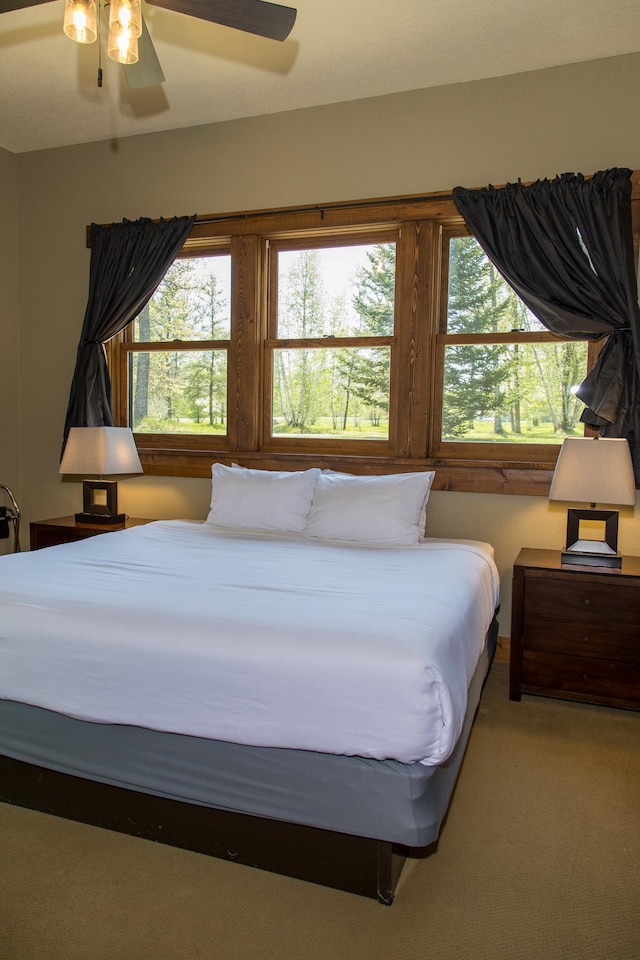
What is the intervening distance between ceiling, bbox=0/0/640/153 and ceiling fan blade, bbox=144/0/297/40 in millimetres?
936

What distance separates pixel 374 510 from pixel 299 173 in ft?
6.90

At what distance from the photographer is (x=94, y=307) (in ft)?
14.4

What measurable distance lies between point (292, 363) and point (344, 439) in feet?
1.93

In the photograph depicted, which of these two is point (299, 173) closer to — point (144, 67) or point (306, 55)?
point (306, 55)

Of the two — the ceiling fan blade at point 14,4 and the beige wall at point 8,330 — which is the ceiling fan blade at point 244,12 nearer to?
the ceiling fan blade at point 14,4

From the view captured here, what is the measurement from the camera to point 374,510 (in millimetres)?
3326

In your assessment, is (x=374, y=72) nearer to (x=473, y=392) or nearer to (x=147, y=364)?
(x=473, y=392)

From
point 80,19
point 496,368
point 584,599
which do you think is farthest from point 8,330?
point 584,599

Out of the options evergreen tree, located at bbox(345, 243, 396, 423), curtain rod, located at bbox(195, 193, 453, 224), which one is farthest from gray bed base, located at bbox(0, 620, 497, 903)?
curtain rod, located at bbox(195, 193, 453, 224)

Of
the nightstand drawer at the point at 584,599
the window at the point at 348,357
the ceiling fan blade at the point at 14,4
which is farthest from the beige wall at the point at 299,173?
the ceiling fan blade at the point at 14,4

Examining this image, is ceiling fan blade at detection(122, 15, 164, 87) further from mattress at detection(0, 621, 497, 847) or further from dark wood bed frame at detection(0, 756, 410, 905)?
dark wood bed frame at detection(0, 756, 410, 905)

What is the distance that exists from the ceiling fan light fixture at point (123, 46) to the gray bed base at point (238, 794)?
6.65 ft

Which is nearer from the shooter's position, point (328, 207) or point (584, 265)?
point (584, 265)

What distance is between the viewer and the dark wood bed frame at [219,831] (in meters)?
1.73
